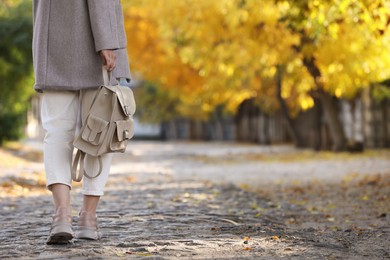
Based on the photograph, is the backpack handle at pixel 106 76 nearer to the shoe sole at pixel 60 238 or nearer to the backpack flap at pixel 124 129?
the backpack flap at pixel 124 129

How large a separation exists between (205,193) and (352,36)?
10.1m

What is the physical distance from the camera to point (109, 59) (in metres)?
5.52

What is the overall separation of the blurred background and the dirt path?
229 centimetres

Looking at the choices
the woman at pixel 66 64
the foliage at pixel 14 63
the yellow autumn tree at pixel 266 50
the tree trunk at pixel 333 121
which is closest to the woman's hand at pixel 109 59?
the woman at pixel 66 64

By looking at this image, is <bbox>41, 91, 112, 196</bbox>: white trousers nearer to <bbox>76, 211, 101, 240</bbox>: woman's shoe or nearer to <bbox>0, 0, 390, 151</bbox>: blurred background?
<bbox>76, 211, 101, 240</bbox>: woman's shoe

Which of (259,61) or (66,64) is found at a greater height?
(259,61)

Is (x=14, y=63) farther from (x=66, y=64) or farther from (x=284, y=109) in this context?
(x=66, y=64)

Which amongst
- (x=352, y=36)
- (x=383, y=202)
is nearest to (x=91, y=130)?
(x=383, y=202)

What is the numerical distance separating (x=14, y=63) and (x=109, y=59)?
64.0 ft

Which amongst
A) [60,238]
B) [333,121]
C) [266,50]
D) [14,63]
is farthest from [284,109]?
[60,238]

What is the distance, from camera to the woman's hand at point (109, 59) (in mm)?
5500

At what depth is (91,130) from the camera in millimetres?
5441

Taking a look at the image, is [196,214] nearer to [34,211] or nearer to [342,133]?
[34,211]

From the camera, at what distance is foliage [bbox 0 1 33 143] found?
74.4 ft
